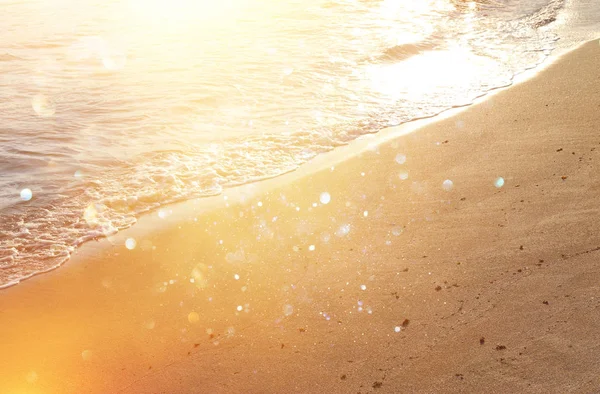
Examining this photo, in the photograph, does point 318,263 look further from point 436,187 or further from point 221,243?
point 436,187

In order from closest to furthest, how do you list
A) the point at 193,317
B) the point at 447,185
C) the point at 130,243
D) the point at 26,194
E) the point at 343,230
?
1. the point at 193,317
2. the point at 343,230
3. the point at 130,243
4. the point at 447,185
5. the point at 26,194

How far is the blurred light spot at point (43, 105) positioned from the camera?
674 cm

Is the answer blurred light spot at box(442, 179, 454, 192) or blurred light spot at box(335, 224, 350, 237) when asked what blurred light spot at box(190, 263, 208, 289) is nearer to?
blurred light spot at box(335, 224, 350, 237)

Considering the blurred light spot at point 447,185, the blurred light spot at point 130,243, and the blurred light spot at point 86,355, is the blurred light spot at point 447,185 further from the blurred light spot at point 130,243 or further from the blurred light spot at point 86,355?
the blurred light spot at point 86,355

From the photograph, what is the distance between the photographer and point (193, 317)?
3.06 meters

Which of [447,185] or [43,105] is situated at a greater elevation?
[43,105]

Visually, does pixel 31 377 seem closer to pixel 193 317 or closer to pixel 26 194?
pixel 193 317

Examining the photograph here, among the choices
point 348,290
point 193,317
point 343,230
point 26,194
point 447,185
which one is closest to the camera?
point 193,317

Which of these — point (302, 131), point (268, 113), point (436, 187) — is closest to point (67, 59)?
point (268, 113)

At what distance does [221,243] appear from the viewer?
3.76m

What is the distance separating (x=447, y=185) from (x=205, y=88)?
406cm

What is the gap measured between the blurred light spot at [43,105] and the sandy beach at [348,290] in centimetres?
327

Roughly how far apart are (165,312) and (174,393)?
24.2 inches

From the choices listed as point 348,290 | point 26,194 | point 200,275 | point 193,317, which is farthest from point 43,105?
point 348,290
